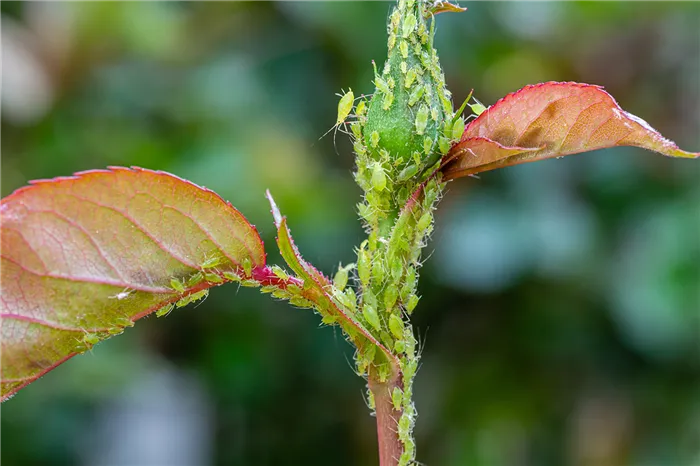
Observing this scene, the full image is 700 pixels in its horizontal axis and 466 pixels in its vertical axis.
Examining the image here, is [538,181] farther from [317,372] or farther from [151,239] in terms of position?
[151,239]

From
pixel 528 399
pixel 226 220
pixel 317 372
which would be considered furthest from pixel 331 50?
pixel 226 220

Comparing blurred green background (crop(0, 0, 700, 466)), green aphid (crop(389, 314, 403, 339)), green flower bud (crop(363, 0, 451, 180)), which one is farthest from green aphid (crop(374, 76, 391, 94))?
blurred green background (crop(0, 0, 700, 466))

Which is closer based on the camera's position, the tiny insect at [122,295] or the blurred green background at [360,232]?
the tiny insect at [122,295]

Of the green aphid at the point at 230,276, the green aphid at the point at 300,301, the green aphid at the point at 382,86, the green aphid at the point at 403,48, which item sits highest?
Answer: the green aphid at the point at 403,48

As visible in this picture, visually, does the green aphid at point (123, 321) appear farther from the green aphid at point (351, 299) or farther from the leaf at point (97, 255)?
the green aphid at point (351, 299)

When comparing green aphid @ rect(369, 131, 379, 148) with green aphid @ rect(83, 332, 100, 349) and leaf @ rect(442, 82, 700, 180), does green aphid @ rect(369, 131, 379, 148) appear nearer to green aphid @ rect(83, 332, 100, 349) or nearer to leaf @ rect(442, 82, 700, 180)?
leaf @ rect(442, 82, 700, 180)

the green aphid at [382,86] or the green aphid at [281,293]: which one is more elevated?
the green aphid at [382,86]

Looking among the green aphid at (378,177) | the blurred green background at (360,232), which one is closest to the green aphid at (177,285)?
the green aphid at (378,177)
